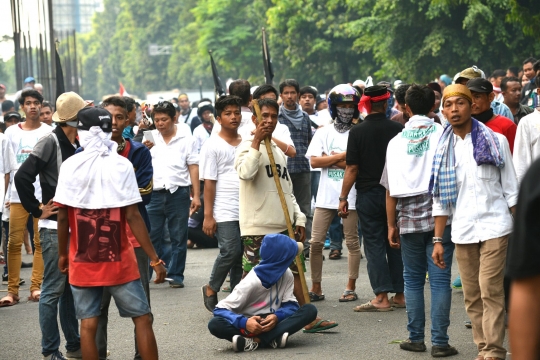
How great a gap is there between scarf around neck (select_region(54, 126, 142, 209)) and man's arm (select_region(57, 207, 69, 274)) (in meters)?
0.13

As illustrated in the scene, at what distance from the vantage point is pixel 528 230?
2.60 m

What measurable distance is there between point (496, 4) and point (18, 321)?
20162 millimetres

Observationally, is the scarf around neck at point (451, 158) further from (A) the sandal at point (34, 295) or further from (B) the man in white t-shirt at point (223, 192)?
(A) the sandal at point (34, 295)

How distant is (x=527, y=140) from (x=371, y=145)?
2230mm

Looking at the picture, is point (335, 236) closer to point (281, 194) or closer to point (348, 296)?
point (348, 296)

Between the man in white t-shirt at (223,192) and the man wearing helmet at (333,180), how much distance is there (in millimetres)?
1037

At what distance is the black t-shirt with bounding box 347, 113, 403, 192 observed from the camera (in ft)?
29.4

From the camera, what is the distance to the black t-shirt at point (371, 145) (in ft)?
29.4

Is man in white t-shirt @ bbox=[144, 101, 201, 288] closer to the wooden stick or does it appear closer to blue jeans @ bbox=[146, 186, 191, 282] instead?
blue jeans @ bbox=[146, 186, 191, 282]

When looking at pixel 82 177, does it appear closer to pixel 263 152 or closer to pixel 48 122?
pixel 263 152

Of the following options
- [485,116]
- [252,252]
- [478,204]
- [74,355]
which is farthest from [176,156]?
[478,204]

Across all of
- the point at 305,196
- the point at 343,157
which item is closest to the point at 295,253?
the point at 343,157

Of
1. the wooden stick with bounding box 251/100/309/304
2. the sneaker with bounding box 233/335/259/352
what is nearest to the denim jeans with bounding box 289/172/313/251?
the wooden stick with bounding box 251/100/309/304

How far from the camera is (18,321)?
30.7 feet
